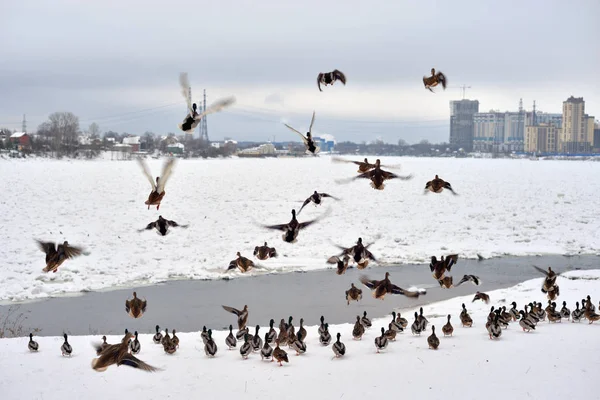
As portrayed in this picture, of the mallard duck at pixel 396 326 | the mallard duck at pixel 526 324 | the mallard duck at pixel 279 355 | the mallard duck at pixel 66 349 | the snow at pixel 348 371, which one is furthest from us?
the mallard duck at pixel 396 326

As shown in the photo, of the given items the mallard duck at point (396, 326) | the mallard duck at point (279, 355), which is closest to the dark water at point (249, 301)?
the mallard duck at point (396, 326)

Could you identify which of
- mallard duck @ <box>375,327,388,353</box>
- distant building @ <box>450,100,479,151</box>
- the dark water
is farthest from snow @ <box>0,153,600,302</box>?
mallard duck @ <box>375,327,388,353</box>

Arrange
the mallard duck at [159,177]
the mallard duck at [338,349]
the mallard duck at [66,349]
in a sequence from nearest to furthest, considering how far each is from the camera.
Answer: the mallard duck at [159,177], the mallard duck at [338,349], the mallard duck at [66,349]

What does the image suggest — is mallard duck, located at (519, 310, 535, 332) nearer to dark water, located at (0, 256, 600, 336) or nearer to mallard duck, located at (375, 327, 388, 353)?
mallard duck, located at (375, 327, 388, 353)

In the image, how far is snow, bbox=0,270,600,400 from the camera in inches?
298

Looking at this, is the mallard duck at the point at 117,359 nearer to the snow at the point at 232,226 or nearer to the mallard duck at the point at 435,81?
the mallard duck at the point at 435,81

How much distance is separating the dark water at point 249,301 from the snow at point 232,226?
1.01 meters

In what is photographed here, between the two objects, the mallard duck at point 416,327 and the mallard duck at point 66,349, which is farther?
the mallard duck at point 416,327

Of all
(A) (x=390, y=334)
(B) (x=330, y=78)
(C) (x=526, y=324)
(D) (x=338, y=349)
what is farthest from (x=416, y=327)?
(B) (x=330, y=78)

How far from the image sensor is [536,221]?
26812mm

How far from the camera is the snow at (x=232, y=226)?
18000 mm

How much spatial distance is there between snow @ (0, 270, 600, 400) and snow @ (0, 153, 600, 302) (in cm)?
697

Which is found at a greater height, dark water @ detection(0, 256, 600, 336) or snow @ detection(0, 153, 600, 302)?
snow @ detection(0, 153, 600, 302)

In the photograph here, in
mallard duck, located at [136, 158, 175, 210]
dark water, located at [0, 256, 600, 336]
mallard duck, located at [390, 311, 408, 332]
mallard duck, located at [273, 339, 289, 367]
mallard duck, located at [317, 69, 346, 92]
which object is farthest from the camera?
dark water, located at [0, 256, 600, 336]
